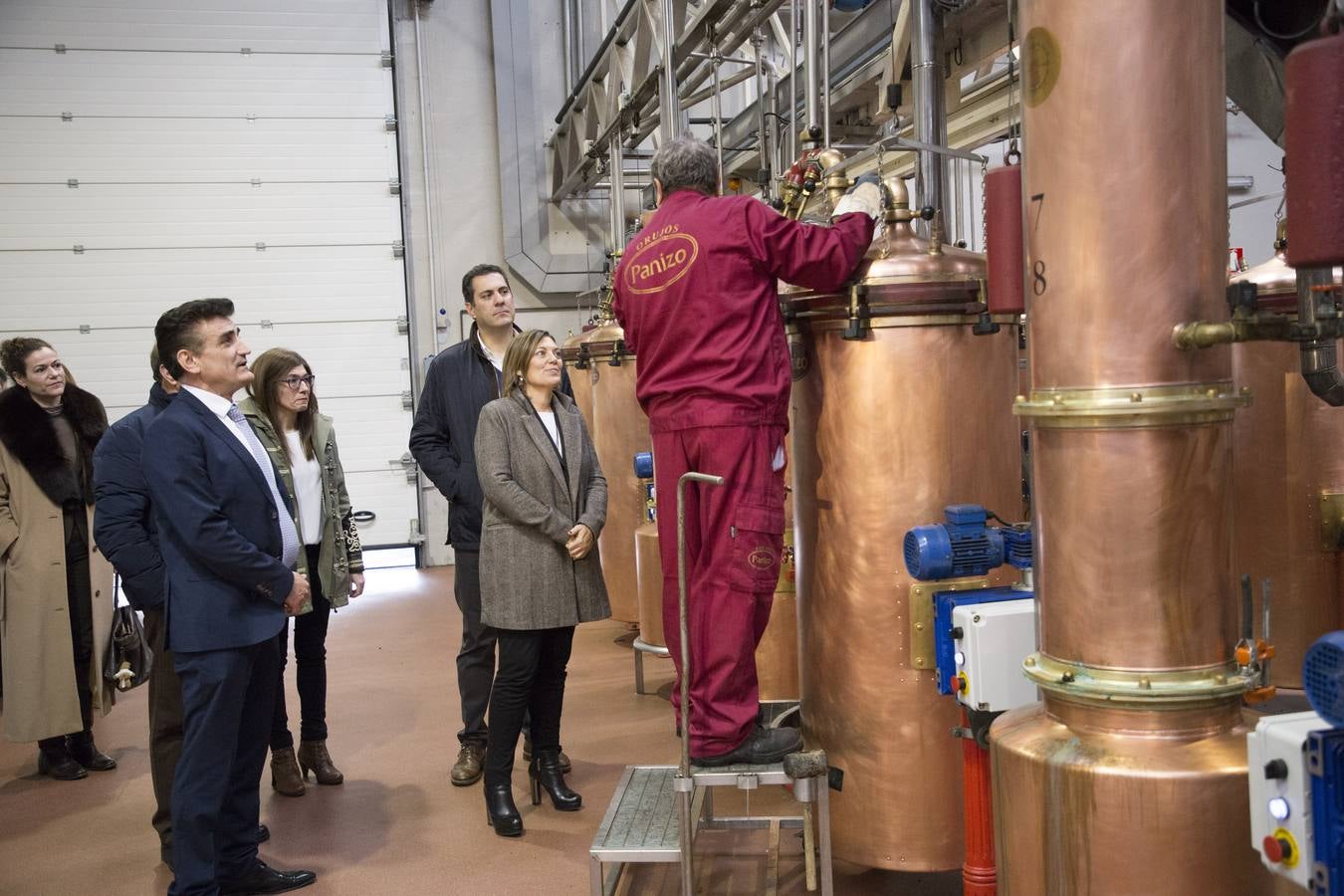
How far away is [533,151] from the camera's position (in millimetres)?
9867

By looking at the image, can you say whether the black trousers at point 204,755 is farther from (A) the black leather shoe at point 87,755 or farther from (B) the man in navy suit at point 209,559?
(A) the black leather shoe at point 87,755

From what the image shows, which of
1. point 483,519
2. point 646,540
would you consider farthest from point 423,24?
point 483,519

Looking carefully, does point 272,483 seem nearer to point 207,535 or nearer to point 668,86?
point 207,535

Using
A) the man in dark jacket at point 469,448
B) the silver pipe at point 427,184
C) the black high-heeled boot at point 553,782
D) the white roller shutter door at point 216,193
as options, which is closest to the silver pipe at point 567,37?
the silver pipe at point 427,184

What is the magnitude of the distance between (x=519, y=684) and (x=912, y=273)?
68.3 inches

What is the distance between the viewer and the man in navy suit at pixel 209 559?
2.92 metres

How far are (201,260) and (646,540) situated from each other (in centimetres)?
572

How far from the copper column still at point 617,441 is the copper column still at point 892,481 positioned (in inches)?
115

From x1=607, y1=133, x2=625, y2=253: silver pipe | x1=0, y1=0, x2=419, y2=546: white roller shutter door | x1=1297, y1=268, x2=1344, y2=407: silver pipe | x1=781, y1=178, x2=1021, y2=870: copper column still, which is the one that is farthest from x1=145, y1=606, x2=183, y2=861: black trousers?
x1=0, y1=0, x2=419, y2=546: white roller shutter door

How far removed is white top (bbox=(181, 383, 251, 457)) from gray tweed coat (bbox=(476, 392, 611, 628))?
77 centimetres

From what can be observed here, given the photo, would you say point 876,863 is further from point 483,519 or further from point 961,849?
point 483,519

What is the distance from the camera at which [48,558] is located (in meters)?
4.40

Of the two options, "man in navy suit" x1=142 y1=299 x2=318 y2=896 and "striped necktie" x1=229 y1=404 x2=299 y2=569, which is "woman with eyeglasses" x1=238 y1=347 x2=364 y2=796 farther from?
"man in navy suit" x1=142 y1=299 x2=318 y2=896

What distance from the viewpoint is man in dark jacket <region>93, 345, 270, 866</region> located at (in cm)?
342
